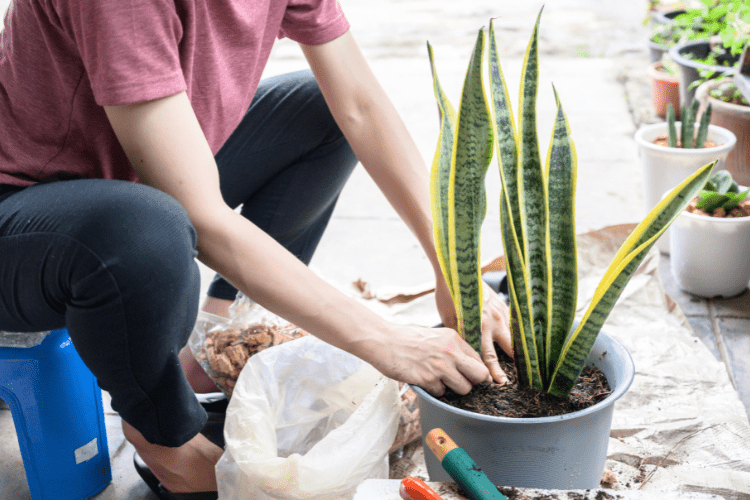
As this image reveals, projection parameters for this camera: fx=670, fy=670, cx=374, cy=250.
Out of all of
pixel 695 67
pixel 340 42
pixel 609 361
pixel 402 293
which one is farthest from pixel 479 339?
pixel 695 67

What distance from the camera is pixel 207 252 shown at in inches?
36.5

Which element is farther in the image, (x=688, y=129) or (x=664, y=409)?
(x=688, y=129)

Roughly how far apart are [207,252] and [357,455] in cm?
36

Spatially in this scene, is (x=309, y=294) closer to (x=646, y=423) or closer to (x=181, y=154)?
(x=181, y=154)

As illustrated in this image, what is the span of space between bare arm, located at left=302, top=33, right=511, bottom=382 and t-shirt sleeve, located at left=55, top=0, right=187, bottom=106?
15.2 inches

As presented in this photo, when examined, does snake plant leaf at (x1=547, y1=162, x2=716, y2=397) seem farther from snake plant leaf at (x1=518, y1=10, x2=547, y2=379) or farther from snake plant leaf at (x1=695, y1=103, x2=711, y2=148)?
snake plant leaf at (x1=695, y1=103, x2=711, y2=148)

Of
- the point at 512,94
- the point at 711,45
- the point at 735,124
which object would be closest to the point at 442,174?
the point at 735,124

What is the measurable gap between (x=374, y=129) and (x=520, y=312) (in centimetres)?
48

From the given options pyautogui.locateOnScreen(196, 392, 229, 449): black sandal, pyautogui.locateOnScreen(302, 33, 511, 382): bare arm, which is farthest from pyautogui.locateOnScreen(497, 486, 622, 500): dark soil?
pyautogui.locateOnScreen(196, 392, 229, 449): black sandal

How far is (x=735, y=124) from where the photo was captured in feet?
6.41

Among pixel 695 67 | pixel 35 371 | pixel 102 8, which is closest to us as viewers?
pixel 102 8

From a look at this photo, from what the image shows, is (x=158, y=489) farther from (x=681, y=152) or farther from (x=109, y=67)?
(x=681, y=152)

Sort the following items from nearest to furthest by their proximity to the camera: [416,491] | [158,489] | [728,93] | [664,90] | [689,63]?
[416,491], [158,489], [728,93], [689,63], [664,90]

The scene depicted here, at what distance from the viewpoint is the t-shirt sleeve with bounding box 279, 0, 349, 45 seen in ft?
3.59
